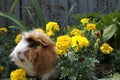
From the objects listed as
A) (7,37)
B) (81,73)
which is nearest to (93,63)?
(81,73)

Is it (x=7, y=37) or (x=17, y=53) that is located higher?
(x=17, y=53)

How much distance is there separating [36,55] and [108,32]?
873 mm

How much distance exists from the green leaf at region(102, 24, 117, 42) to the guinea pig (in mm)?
649

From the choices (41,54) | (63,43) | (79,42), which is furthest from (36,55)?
(79,42)

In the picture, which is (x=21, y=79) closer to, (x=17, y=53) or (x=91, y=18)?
(x=17, y=53)

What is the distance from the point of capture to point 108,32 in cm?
340

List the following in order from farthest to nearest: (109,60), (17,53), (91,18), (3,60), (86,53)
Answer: (91,18), (3,60), (109,60), (86,53), (17,53)

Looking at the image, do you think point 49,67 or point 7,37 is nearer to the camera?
point 49,67

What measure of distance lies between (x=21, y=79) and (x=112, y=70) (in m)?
0.76

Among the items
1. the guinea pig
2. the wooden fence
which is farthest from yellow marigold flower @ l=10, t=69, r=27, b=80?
the wooden fence

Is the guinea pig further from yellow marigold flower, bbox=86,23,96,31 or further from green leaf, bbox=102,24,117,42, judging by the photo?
green leaf, bbox=102,24,117,42

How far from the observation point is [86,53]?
3.01 metres

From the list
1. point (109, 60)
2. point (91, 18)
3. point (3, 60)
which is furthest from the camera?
point (91, 18)

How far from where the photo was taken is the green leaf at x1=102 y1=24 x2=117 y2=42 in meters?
3.35
